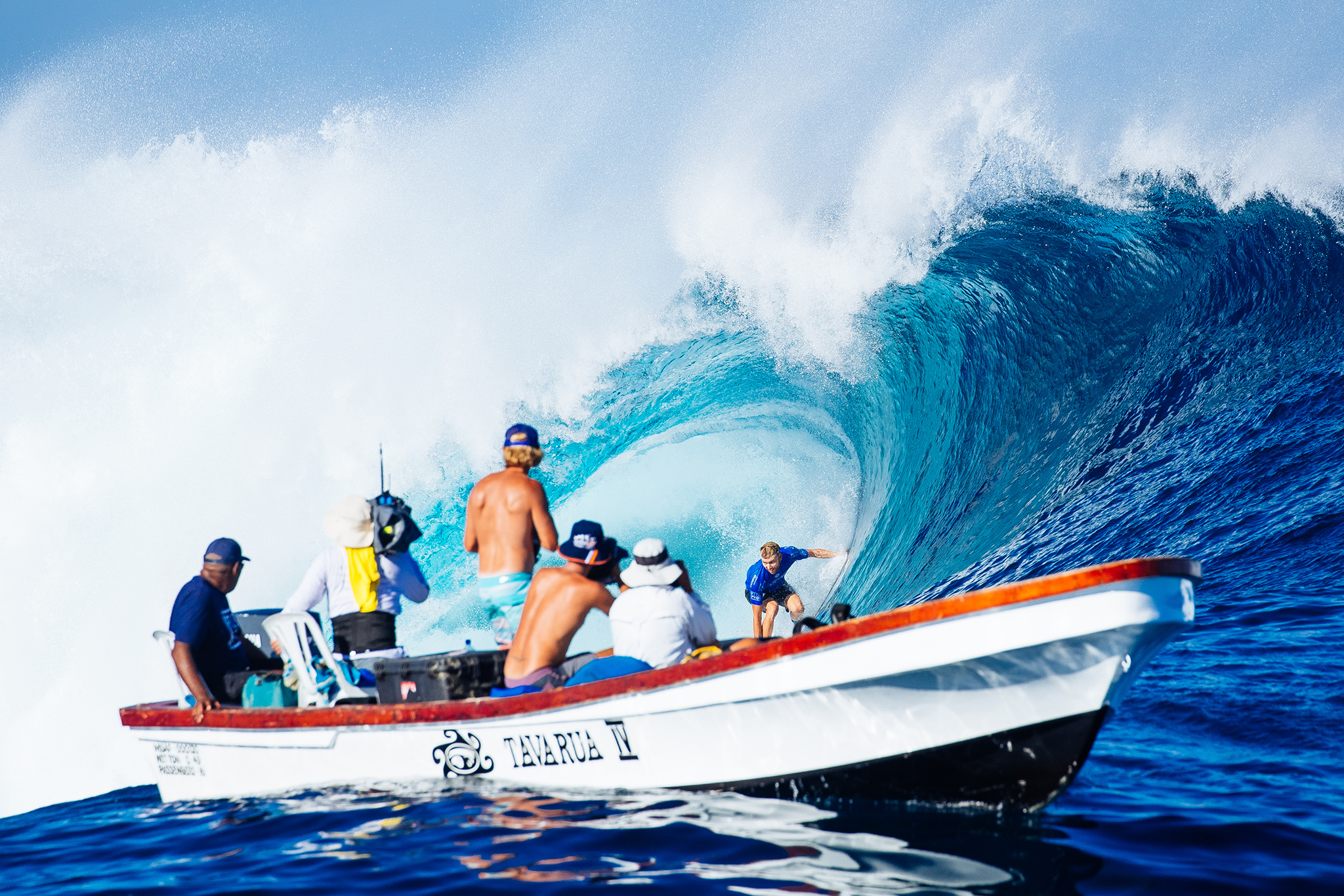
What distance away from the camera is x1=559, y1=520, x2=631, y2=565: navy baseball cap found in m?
5.23

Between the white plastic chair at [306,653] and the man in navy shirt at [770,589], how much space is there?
5319 millimetres

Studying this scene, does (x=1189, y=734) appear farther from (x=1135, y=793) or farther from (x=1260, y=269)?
(x=1260, y=269)

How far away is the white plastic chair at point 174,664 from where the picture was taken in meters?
6.11

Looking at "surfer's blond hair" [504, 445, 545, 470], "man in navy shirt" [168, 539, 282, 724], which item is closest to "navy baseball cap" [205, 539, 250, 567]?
"man in navy shirt" [168, 539, 282, 724]

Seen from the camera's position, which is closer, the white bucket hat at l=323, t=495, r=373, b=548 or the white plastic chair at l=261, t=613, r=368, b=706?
the white plastic chair at l=261, t=613, r=368, b=706

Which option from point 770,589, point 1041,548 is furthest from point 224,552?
point 1041,548

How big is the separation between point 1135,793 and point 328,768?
14.4ft

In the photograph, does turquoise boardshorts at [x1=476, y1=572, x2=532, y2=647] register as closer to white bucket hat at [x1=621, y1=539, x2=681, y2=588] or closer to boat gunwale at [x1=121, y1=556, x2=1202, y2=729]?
boat gunwale at [x1=121, y1=556, x2=1202, y2=729]

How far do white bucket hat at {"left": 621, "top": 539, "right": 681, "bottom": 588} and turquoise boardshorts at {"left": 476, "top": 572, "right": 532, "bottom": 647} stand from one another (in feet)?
4.24

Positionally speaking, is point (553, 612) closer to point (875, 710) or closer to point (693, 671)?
point (693, 671)

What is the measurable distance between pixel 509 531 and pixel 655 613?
143 cm

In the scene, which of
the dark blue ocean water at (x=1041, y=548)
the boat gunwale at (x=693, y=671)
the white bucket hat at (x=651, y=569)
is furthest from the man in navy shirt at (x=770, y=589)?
the boat gunwale at (x=693, y=671)

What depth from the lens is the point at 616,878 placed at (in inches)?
147

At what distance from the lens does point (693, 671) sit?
14.8 ft
